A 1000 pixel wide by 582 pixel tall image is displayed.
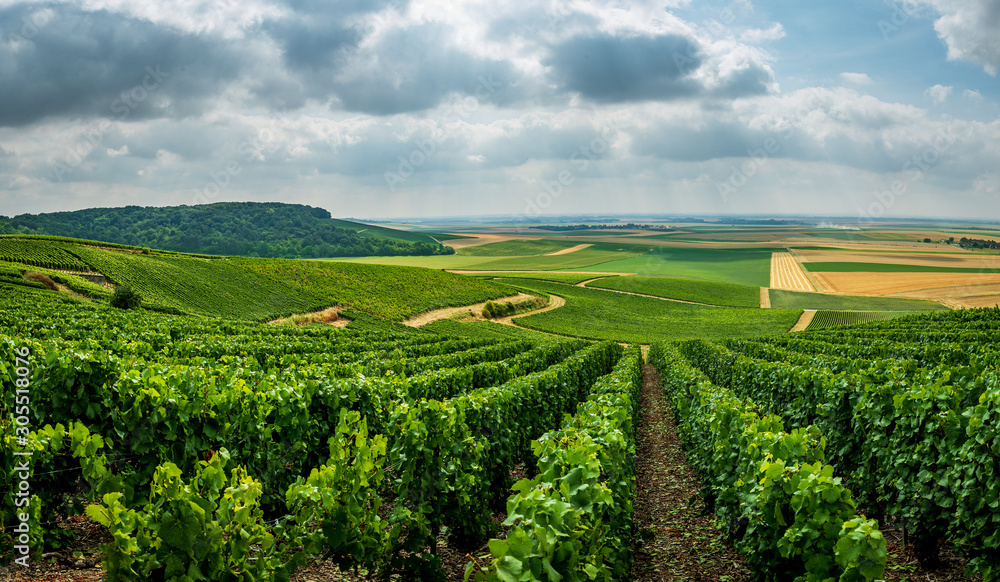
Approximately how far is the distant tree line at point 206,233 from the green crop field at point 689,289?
85.0 meters

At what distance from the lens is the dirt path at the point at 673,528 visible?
7594 millimetres

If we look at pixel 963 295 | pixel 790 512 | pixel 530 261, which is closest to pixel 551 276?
pixel 530 261

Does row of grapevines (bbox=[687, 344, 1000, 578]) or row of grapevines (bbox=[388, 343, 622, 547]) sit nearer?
row of grapevines (bbox=[687, 344, 1000, 578])

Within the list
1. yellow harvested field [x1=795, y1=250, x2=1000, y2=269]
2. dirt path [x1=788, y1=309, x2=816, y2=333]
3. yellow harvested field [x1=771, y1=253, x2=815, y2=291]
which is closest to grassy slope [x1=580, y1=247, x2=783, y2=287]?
yellow harvested field [x1=771, y1=253, x2=815, y2=291]

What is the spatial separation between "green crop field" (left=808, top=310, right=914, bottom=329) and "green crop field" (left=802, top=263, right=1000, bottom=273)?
48979 millimetres

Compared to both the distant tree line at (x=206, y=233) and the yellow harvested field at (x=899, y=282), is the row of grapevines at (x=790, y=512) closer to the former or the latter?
the yellow harvested field at (x=899, y=282)

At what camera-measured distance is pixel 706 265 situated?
464ft

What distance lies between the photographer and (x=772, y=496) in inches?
224

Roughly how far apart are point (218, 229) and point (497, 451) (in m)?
194

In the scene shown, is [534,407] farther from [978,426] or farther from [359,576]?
[978,426]

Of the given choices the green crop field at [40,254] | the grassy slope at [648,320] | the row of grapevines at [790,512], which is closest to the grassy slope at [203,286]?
the green crop field at [40,254]

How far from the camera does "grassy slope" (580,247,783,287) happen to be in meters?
120

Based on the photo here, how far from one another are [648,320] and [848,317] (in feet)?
80.3

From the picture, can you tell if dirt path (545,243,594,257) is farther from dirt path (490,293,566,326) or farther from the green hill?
the green hill
